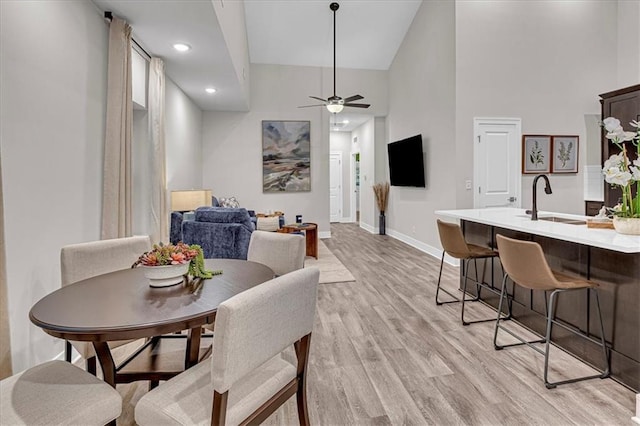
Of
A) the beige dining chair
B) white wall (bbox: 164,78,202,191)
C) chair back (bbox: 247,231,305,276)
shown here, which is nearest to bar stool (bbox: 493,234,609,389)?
chair back (bbox: 247,231,305,276)

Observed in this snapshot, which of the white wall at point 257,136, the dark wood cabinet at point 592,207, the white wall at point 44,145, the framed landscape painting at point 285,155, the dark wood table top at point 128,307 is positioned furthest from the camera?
the framed landscape painting at point 285,155

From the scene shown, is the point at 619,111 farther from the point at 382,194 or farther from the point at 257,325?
the point at 257,325

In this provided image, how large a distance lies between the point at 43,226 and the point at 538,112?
6233 millimetres

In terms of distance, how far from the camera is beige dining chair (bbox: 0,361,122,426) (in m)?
1.21

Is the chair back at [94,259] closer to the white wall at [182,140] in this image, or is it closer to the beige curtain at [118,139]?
the beige curtain at [118,139]

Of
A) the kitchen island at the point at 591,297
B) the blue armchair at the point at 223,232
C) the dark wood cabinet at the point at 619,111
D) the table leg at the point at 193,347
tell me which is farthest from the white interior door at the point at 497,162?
the table leg at the point at 193,347

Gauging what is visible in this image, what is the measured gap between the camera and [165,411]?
1.25m

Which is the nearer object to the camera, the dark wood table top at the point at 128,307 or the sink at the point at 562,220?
the dark wood table top at the point at 128,307

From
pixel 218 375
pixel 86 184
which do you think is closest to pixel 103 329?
pixel 218 375

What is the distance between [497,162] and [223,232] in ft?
13.4

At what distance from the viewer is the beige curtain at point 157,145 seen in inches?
165

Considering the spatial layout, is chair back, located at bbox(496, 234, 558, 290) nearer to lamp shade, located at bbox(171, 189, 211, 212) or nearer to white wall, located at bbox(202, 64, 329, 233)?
lamp shade, located at bbox(171, 189, 211, 212)

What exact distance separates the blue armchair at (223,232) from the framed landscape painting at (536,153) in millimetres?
4272

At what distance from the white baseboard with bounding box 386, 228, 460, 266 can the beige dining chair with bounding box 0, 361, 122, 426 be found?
493 centimetres
